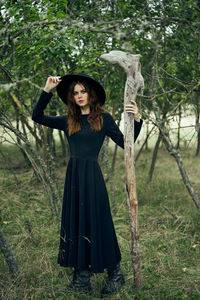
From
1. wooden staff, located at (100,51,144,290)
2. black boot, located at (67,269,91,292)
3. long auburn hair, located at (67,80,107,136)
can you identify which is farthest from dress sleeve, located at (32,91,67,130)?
black boot, located at (67,269,91,292)

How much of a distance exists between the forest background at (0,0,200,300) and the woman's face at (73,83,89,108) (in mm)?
495

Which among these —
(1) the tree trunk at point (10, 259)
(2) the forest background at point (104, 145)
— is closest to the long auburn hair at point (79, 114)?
(2) the forest background at point (104, 145)

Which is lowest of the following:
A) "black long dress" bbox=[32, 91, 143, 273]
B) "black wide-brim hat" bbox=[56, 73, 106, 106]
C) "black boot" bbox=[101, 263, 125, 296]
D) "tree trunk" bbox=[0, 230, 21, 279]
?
"black boot" bbox=[101, 263, 125, 296]

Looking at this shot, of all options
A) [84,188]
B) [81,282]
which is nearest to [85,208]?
[84,188]

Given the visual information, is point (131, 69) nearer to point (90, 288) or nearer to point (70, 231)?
point (70, 231)

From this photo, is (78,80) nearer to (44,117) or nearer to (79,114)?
(79,114)

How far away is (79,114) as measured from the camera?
2.67m

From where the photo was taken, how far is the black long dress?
8.42ft

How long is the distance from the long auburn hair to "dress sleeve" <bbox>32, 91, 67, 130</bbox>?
168 millimetres

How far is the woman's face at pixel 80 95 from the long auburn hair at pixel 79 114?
28mm

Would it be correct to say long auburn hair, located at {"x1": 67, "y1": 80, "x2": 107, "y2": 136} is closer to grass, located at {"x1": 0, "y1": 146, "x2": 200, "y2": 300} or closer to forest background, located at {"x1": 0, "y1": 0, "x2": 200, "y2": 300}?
forest background, located at {"x1": 0, "y1": 0, "x2": 200, "y2": 300}

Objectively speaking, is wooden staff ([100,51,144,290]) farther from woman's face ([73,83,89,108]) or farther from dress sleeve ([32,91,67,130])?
dress sleeve ([32,91,67,130])

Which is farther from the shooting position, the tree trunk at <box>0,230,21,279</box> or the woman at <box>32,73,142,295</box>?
the tree trunk at <box>0,230,21,279</box>

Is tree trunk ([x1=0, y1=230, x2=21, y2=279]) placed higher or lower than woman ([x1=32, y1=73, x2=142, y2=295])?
lower
